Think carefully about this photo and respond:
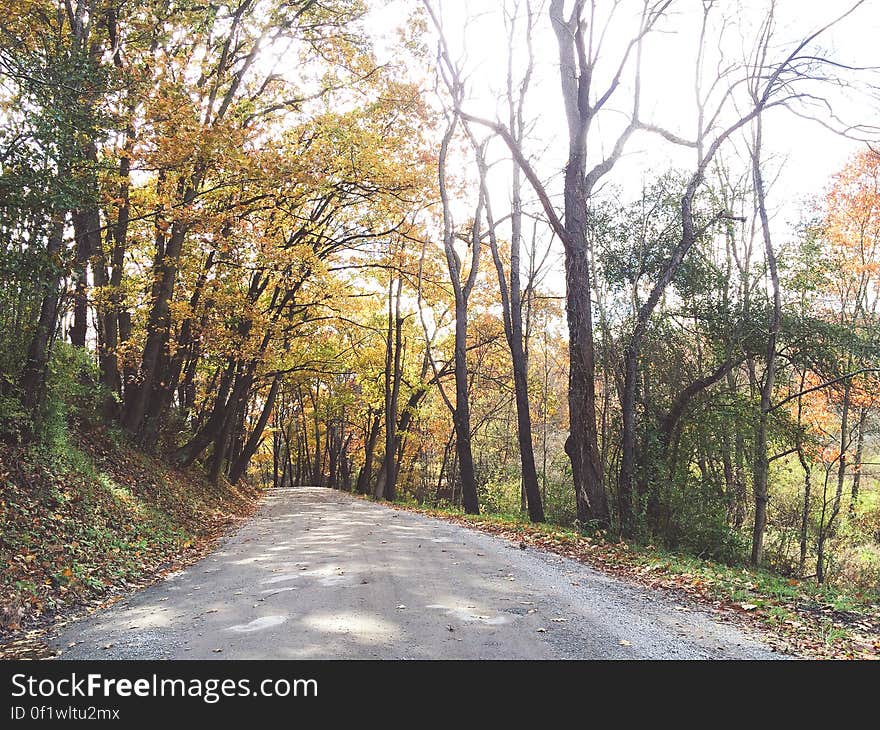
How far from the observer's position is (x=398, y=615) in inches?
223

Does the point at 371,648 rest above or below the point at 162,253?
below

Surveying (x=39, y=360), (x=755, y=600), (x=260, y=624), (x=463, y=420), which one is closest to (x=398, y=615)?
(x=260, y=624)

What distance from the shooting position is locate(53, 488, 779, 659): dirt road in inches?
187

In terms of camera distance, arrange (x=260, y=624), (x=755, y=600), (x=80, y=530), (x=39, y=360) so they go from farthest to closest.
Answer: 1. (x=39, y=360)
2. (x=80, y=530)
3. (x=755, y=600)
4. (x=260, y=624)

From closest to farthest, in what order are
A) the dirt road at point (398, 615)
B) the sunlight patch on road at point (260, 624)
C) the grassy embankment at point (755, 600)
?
the dirt road at point (398, 615) < the sunlight patch on road at point (260, 624) < the grassy embankment at point (755, 600)

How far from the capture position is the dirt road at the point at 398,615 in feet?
15.6

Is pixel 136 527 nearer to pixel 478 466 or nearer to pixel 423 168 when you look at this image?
pixel 423 168

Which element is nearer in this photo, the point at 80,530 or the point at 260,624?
the point at 260,624

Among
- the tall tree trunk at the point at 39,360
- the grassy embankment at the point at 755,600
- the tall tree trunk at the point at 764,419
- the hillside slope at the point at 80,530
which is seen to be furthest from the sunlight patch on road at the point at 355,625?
the tall tree trunk at the point at 764,419

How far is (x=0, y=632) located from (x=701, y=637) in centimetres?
588

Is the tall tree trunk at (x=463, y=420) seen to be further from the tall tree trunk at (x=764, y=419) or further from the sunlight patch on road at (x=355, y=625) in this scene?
the sunlight patch on road at (x=355, y=625)

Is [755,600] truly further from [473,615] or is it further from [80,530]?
[80,530]

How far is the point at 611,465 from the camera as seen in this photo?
558 inches

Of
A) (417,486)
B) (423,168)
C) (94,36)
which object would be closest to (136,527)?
(94,36)
